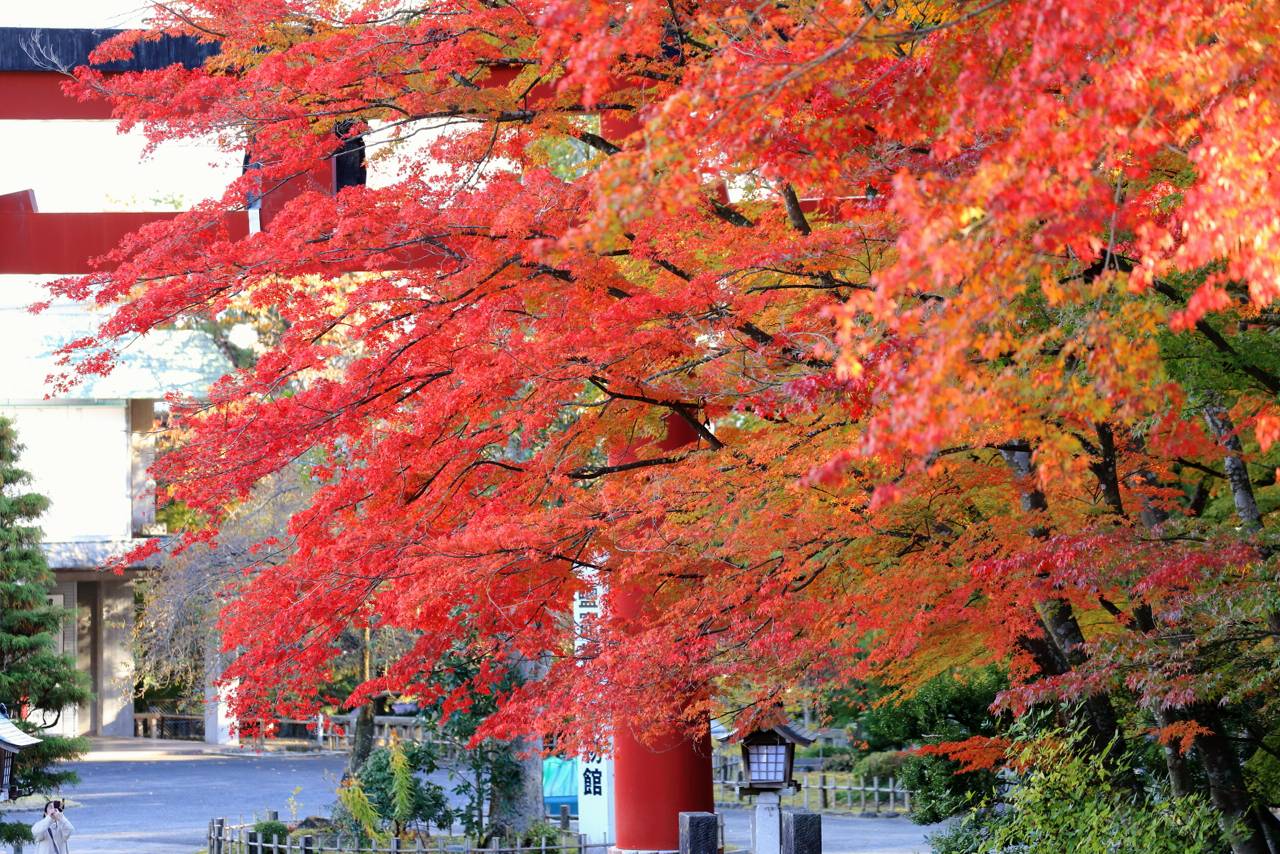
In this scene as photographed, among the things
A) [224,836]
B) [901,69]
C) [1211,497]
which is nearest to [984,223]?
[901,69]

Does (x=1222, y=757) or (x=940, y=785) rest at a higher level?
(x=1222, y=757)

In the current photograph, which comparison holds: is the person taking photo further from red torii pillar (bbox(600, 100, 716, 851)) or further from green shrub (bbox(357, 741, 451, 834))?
red torii pillar (bbox(600, 100, 716, 851))

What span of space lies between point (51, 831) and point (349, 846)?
119 inches

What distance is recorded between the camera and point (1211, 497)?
43.3ft

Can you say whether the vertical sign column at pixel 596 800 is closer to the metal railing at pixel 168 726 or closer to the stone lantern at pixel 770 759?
the stone lantern at pixel 770 759

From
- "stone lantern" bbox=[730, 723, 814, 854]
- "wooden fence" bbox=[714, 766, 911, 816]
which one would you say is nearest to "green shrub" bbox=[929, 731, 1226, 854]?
"stone lantern" bbox=[730, 723, 814, 854]

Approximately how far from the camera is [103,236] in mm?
12312

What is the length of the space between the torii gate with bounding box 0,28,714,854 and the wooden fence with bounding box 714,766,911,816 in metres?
9.54

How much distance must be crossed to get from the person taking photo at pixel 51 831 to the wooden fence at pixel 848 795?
10.3 meters

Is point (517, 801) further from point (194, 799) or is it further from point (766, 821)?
point (194, 799)

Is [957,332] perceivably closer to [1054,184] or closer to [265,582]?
[1054,184]

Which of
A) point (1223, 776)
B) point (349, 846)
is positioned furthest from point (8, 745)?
point (1223, 776)

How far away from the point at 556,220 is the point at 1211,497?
7.93 m

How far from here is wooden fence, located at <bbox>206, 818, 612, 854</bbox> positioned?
41.8 feet
